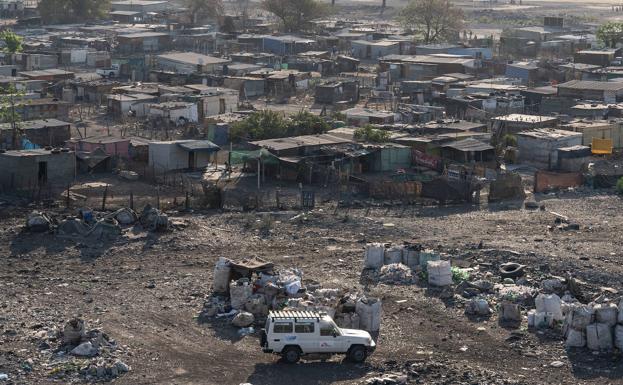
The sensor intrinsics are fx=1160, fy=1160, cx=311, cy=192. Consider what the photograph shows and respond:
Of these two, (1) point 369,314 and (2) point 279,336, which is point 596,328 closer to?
(1) point 369,314

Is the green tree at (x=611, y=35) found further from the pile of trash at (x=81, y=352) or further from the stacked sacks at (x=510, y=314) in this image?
the pile of trash at (x=81, y=352)

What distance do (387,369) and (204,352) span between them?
2649mm

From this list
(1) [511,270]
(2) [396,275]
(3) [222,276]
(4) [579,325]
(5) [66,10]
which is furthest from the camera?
(5) [66,10]

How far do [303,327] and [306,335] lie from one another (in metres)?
0.14

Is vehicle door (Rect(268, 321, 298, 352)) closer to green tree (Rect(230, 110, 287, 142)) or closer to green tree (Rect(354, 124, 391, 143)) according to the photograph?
green tree (Rect(354, 124, 391, 143))

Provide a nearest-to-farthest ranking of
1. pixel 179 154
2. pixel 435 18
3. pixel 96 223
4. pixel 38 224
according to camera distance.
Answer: pixel 38 224
pixel 96 223
pixel 179 154
pixel 435 18

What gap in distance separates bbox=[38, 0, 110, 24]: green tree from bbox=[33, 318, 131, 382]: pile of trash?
187ft

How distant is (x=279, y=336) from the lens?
15.9 meters

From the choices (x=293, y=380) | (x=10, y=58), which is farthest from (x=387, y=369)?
(x=10, y=58)

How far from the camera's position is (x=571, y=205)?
1040 inches

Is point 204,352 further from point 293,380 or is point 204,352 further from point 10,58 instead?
point 10,58

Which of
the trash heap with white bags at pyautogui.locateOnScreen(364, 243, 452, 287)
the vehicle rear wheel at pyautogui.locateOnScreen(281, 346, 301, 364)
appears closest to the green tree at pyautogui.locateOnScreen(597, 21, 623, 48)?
the trash heap with white bags at pyautogui.locateOnScreen(364, 243, 452, 287)

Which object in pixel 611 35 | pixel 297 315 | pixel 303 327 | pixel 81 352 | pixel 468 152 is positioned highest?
pixel 611 35

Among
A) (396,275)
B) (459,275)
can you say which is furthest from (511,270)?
(396,275)
